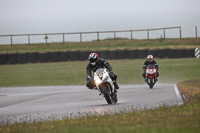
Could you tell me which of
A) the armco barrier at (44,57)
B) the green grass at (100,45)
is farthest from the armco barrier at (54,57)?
the green grass at (100,45)

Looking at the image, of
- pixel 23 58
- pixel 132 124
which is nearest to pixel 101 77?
pixel 132 124

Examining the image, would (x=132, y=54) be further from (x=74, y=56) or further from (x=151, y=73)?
(x=151, y=73)

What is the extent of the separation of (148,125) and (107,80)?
6080 millimetres

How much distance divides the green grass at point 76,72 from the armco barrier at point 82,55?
46 cm

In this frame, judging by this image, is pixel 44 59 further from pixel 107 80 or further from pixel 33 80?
pixel 107 80

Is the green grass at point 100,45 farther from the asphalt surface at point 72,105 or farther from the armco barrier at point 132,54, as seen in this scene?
the asphalt surface at point 72,105

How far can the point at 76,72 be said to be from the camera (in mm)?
38969

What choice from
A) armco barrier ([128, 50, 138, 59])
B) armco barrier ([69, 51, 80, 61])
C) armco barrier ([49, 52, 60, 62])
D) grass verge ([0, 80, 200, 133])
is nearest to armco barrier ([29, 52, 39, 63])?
armco barrier ([49, 52, 60, 62])

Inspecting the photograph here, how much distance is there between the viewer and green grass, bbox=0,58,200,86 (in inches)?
1352

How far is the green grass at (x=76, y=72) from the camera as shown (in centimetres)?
Result: 3434

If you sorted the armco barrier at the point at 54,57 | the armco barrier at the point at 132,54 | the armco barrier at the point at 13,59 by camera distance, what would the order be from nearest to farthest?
the armco barrier at the point at 132,54 → the armco barrier at the point at 13,59 → the armco barrier at the point at 54,57

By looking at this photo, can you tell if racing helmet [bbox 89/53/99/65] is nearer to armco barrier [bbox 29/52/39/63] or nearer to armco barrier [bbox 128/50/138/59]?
armco barrier [bbox 128/50/138/59]

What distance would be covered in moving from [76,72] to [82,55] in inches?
196

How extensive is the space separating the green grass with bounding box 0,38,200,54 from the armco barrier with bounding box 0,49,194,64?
845cm
